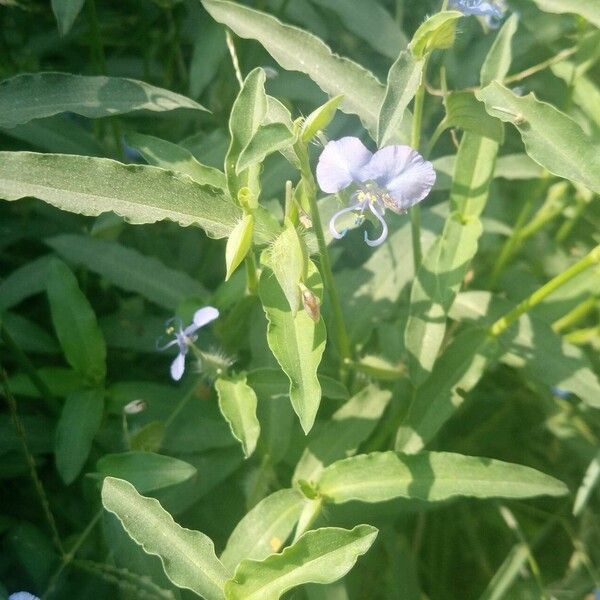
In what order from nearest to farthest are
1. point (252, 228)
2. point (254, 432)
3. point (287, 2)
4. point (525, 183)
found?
point (252, 228)
point (254, 432)
point (287, 2)
point (525, 183)

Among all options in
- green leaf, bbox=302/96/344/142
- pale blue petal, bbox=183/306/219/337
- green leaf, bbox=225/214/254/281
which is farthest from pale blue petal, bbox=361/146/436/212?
pale blue petal, bbox=183/306/219/337

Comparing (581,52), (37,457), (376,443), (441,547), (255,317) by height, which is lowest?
(441,547)

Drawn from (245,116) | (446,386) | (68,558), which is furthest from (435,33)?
(68,558)

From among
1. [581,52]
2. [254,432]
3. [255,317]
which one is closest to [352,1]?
[581,52]

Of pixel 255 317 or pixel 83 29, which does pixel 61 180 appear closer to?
pixel 255 317

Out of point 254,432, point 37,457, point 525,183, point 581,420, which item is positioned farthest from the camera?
point 525,183

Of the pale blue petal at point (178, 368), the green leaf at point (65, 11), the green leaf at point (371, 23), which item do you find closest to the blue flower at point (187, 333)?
the pale blue petal at point (178, 368)

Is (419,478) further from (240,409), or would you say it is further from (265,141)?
(265,141)
